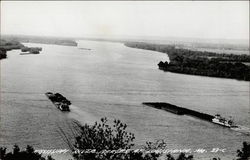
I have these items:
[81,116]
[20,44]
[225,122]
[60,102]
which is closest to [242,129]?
[225,122]

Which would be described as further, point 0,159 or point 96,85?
point 96,85

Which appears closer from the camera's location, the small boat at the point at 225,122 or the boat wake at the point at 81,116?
the boat wake at the point at 81,116

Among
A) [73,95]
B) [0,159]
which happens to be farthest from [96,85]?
[0,159]

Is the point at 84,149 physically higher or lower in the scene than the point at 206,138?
higher

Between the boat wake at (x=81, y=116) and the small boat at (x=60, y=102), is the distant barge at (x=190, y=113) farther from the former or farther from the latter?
the small boat at (x=60, y=102)

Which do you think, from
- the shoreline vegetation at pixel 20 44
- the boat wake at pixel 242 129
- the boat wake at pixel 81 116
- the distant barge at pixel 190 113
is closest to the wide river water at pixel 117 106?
the boat wake at pixel 81 116

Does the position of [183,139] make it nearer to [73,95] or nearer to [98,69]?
[73,95]

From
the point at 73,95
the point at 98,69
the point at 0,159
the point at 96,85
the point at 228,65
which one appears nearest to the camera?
the point at 0,159
